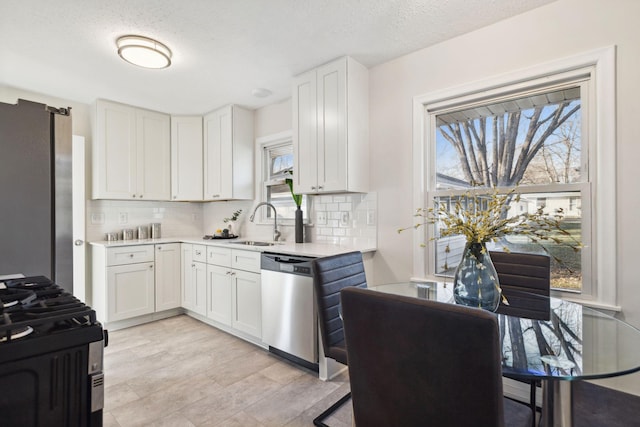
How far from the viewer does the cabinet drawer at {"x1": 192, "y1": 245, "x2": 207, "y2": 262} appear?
3477mm

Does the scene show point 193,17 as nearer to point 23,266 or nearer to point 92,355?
point 23,266

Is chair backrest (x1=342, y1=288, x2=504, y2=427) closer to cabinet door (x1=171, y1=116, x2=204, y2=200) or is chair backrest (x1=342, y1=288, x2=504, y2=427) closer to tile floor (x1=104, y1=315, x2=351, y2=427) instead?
tile floor (x1=104, y1=315, x2=351, y2=427)

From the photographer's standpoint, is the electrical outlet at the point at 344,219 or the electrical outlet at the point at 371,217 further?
the electrical outlet at the point at 344,219

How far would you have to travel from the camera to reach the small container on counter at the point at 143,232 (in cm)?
396

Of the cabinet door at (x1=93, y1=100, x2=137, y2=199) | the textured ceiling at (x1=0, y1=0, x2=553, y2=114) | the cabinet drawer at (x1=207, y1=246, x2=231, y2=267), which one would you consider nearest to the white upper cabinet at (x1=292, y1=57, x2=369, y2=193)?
the textured ceiling at (x1=0, y1=0, x2=553, y2=114)

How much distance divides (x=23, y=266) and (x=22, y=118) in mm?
686

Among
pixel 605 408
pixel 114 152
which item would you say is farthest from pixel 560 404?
pixel 114 152

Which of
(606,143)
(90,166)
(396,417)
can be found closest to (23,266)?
(396,417)

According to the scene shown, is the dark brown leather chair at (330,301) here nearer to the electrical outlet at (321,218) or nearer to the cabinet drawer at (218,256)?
the electrical outlet at (321,218)

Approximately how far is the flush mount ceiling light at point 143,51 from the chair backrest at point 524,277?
9.22 feet

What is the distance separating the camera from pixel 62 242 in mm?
1542

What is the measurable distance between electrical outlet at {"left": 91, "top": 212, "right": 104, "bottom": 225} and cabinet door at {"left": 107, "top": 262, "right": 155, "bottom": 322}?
773 millimetres

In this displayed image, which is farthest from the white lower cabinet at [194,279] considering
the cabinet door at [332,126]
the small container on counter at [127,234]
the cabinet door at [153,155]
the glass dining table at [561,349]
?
the glass dining table at [561,349]

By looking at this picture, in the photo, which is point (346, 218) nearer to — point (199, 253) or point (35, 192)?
point (199, 253)
